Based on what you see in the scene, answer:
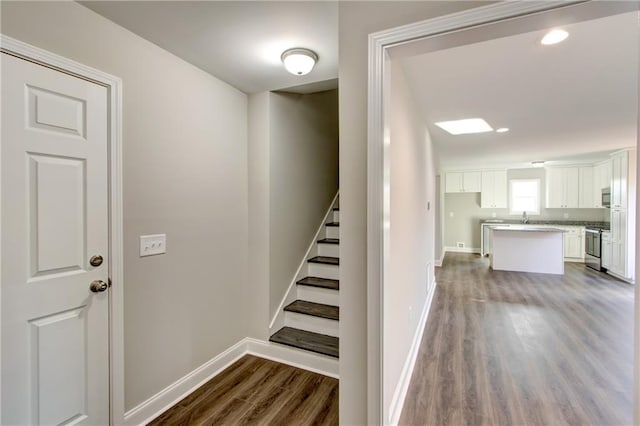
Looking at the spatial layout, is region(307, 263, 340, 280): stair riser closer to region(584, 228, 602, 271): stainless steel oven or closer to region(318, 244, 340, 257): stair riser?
region(318, 244, 340, 257): stair riser

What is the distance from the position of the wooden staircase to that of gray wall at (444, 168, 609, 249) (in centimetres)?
665

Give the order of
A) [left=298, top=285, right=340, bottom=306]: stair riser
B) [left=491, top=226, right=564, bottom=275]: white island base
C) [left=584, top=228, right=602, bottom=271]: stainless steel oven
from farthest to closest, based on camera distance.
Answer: [left=584, top=228, right=602, bottom=271]: stainless steel oven < [left=491, top=226, right=564, bottom=275]: white island base < [left=298, top=285, right=340, bottom=306]: stair riser

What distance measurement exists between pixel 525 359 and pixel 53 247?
3597 millimetres

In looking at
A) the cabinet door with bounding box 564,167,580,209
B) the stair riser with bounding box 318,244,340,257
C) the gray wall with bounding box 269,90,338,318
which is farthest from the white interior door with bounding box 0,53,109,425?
the cabinet door with bounding box 564,167,580,209

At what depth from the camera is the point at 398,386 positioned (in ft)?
6.52

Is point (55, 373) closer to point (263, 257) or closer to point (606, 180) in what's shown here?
point (263, 257)

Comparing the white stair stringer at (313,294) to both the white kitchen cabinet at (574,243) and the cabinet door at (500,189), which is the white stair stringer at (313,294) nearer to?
the cabinet door at (500,189)

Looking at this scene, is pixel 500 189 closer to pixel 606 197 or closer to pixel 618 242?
pixel 606 197

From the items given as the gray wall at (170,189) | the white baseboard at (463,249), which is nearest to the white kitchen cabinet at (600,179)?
the white baseboard at (463,249)

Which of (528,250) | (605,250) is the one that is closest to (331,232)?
(528,250)

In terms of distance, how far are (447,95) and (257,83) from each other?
5.86ft

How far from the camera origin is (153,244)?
6.19 feet

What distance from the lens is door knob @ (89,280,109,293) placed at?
1565 millimetres

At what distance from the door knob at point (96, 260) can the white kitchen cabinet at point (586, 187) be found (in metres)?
9.30
